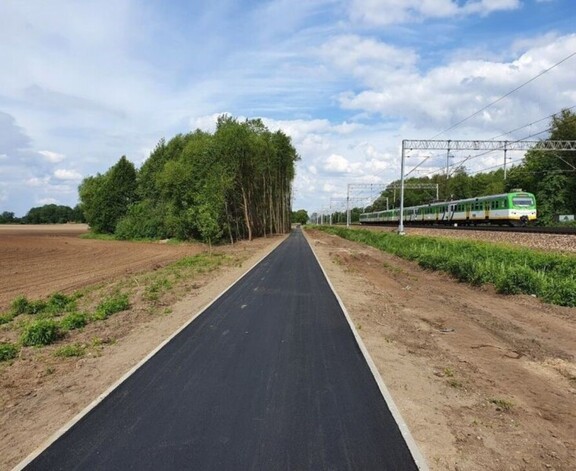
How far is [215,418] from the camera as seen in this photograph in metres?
5.71

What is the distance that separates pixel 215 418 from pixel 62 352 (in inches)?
180

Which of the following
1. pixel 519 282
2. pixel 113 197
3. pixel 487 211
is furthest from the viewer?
pixel 113 197

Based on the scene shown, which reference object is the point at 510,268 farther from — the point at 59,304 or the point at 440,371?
the point at 59,304

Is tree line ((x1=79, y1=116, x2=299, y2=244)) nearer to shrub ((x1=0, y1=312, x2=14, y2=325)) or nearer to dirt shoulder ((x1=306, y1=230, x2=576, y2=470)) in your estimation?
shrub ((x1=0, y1=312, x2=14, y2=325))

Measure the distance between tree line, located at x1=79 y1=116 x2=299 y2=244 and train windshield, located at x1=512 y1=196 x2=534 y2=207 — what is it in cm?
2437

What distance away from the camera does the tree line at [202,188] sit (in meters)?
47.3

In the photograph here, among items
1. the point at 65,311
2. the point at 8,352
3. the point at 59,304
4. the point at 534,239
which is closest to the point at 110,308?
the point at 65,311

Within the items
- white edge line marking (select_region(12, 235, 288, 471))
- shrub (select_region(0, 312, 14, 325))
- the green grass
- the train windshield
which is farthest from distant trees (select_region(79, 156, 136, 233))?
the green grass

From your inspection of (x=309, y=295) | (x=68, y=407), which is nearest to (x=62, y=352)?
(x=68, y=407)

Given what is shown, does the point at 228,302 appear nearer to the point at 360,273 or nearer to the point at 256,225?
the point at 360,273

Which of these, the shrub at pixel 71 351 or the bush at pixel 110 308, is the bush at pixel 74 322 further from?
the shrub at pixel 71 351

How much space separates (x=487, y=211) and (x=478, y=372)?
131 feet

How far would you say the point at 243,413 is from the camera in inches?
230

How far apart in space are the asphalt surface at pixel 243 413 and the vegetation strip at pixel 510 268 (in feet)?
28.5
